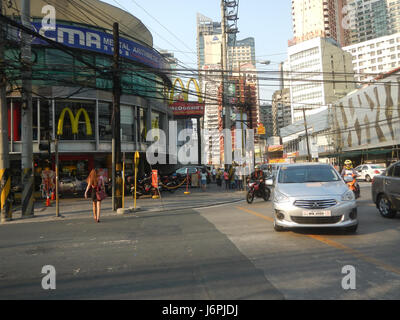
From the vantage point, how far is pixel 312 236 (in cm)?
668

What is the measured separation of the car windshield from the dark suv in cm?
197

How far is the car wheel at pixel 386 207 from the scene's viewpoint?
8696 millimetres

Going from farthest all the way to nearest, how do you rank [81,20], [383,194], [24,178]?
[81,20] < [24,178] < [383,194]

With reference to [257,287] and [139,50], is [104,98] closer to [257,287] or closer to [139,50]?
[139,50]

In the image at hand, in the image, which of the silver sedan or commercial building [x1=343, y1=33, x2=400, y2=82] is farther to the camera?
commercial building [x1=343, y1=33, x2=400, y2=82]

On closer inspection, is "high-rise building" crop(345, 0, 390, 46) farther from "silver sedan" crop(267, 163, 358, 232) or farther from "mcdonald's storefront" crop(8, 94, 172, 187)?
"silver sedan" crop(267, 163, 358, 232)

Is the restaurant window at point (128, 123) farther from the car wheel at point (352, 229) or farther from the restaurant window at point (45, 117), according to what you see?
the car wheel at point (352, 229)

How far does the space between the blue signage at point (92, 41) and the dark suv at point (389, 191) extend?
18178 mm

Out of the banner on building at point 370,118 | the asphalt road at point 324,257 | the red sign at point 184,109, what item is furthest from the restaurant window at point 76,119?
the banner on building at point 370,118

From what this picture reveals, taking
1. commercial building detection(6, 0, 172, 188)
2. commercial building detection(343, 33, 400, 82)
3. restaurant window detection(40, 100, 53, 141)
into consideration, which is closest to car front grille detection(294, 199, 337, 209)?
commercial building detection(6, 0, 172, 188)

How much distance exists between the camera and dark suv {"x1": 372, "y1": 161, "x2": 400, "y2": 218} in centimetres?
838

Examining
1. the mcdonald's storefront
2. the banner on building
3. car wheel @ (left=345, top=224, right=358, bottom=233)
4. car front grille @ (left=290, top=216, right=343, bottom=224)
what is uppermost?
the banner on building
